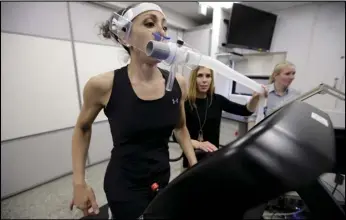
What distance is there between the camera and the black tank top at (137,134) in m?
0.62

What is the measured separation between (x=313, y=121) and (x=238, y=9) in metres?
2.49

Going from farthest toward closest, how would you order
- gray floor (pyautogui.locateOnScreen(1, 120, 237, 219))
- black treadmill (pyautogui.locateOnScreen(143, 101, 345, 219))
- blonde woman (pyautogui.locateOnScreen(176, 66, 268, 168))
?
gray floor (pyautogui.locateOnScreen(1, 120, 237, 219))
blonde woman (pyautogui.locateOnScreen(176, 66, 268, 168))
black treadmill (pyautogui.locateOnScreen(143, 101, 345, 219))

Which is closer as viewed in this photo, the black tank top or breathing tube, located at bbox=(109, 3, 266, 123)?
breathing tube, located at bbox=(109, 3, 266, 123)

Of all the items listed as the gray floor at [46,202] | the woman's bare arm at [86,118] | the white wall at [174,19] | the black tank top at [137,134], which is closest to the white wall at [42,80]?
the gray floor at [46,202]

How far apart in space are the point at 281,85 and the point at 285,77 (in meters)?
0.06

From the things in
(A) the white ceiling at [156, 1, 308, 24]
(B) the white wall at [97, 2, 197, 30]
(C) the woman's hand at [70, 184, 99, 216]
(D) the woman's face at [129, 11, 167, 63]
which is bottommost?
(C) the woman's hand at [70, 184, 99, 216]

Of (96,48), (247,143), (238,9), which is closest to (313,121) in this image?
(247,143)

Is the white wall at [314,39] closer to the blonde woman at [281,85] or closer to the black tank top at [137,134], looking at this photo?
the blonde woman at [281,85]

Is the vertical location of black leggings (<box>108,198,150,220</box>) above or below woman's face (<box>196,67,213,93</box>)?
below

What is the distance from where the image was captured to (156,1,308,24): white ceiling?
39.9 inches

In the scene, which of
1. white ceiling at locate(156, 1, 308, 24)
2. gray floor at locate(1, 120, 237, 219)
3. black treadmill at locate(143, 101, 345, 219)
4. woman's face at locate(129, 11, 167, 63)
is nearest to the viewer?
black treadmill at locate(143, 101, 345, 219)

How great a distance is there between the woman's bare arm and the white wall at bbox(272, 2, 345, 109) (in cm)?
171

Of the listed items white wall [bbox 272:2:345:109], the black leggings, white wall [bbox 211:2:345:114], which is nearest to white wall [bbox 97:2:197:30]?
white wall [bbox 211:2:345:114]

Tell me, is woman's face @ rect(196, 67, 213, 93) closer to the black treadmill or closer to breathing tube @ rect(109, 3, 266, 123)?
Answer: breathing tube @ rect(109, 3, 266, 123)
